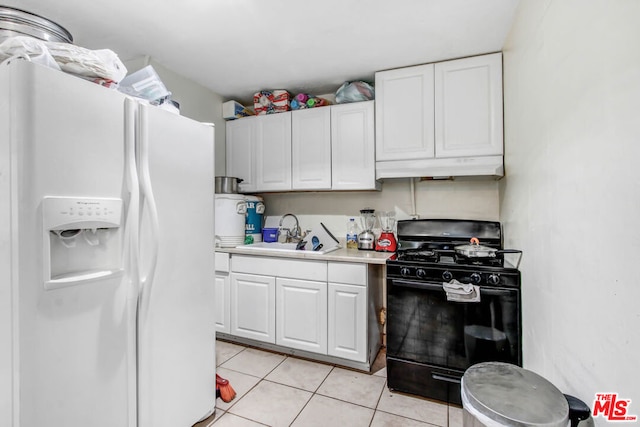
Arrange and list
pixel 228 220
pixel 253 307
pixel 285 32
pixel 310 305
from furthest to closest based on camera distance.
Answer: pixel 228 220 → pixel 253 307 → pixel 310 305 → pixel 285 32

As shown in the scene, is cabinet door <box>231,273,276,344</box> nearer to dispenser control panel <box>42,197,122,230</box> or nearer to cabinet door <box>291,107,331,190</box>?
cabinet door <box>291,107,331,190</box>

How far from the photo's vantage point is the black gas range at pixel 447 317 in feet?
5.53

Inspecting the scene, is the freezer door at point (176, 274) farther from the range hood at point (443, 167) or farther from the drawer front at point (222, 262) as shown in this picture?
the range hood at point (443, 167)

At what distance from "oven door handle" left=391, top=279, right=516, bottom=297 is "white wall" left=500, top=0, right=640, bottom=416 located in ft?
0.41

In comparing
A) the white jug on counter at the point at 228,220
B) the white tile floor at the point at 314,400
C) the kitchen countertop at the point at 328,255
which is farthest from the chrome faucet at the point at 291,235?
the white tile floor at the point at 314,400

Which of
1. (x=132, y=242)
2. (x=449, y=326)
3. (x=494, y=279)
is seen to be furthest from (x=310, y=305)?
(x=132, y=242)

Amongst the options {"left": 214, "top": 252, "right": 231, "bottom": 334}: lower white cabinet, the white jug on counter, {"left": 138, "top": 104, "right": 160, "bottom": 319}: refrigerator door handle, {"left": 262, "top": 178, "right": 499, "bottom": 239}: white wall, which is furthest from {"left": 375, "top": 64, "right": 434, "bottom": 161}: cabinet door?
{"left": 138, "top": 104, "right": 160, "bottom": 319}: refrigerator door handle

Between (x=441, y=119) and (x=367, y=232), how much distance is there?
109 cm

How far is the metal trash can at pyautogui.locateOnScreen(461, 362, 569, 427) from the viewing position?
901 millimetres

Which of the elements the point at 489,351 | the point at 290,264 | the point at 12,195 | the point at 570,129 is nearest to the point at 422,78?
the point at 570,129

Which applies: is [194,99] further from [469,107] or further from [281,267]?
[469,107]

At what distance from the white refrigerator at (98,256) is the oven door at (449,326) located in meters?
1.18

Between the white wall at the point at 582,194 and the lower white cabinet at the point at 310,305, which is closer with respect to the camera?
the white wall at the point at 582,194

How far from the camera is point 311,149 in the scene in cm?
272
